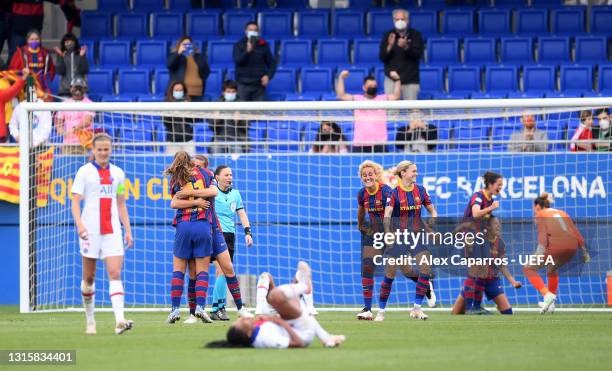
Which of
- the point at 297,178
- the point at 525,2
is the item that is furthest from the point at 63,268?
the point at 525,2

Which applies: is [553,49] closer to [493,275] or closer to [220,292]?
[493,275]

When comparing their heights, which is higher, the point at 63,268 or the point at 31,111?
the point at 31,111

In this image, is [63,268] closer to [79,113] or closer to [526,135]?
[79,113]

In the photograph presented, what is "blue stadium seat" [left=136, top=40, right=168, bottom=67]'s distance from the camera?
2308 cm

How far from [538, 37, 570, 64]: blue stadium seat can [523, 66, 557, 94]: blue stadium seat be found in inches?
30.5

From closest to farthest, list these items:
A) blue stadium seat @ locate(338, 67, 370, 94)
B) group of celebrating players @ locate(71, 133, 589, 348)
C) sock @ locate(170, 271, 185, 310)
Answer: group of celebrating players @ locate(71, 133, 589, 348) < sock @ locate(170, 271, 185, 310) < blue stadium seat @ locate(338, 67, 370, 94)

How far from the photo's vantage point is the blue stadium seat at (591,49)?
895 inches

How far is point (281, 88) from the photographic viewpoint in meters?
22.2

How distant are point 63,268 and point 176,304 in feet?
16.0

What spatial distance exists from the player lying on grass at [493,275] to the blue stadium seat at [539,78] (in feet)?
20.4

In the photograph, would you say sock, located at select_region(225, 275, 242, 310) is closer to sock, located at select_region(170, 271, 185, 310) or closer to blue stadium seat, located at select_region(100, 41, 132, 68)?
sock, located at select_region(170, 271, 185, 310)

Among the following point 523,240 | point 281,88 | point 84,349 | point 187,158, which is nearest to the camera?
point 84,349

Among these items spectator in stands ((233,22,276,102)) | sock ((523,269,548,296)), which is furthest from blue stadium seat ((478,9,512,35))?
sock ((523,269,548,296))

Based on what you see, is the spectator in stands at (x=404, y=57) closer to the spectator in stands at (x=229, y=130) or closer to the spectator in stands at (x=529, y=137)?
the spectator in stands at (x=529, y=137)
